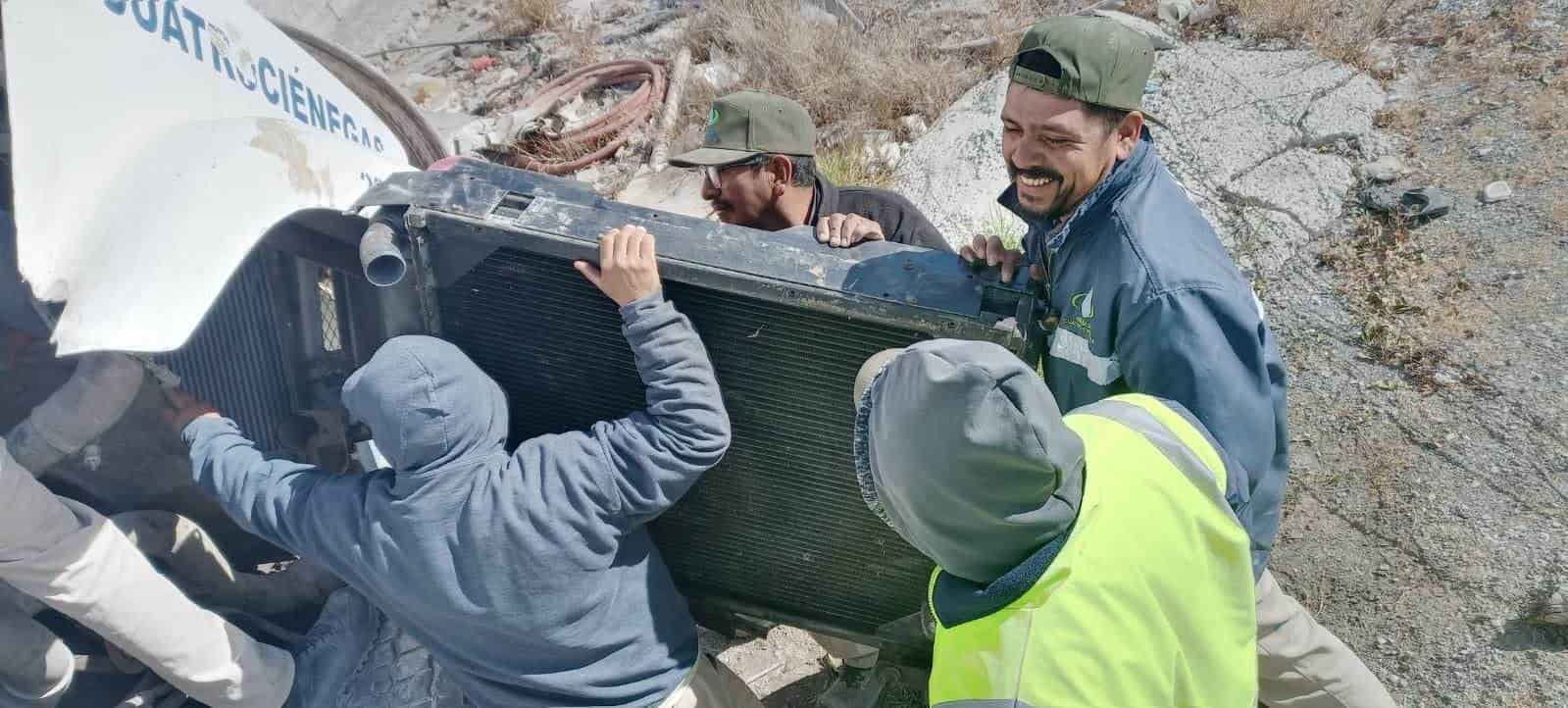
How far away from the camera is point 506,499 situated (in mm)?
1974

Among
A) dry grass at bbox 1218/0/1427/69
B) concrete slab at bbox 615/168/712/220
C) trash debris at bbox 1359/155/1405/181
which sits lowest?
concrete slab at bbox 615/168/712/220

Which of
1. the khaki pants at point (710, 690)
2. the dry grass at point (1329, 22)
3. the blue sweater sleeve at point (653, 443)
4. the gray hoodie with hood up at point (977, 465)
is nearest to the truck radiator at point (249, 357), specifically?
the blue sweater sleeve at point (653, 443)

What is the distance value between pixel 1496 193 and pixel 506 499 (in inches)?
173

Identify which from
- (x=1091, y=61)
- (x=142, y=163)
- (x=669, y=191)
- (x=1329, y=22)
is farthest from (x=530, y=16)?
(x=1091, y=61)

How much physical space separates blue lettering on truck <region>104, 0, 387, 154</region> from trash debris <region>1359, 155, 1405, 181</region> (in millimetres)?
4216

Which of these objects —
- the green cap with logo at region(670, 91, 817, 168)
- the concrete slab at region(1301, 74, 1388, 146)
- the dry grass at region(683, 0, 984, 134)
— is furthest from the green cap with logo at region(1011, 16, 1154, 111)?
the dry grass at region(683, 0, 984, 134)

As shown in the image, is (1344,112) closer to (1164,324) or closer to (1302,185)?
(1302,185)

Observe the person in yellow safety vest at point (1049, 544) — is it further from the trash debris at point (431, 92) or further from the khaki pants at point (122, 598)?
the trash debris at point (431, 92)

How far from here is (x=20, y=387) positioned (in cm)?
243

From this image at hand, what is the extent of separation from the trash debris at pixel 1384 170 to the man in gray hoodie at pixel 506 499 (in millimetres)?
3825

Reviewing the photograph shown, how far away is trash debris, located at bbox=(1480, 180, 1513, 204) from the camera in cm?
416

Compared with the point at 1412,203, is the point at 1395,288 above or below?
below

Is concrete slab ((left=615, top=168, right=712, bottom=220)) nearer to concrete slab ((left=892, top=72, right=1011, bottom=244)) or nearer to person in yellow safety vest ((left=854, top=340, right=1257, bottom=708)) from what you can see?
concrete slab ((left=892, top=72, right=1011, bottom=244))

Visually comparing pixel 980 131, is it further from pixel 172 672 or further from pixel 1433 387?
pixel 172 672
